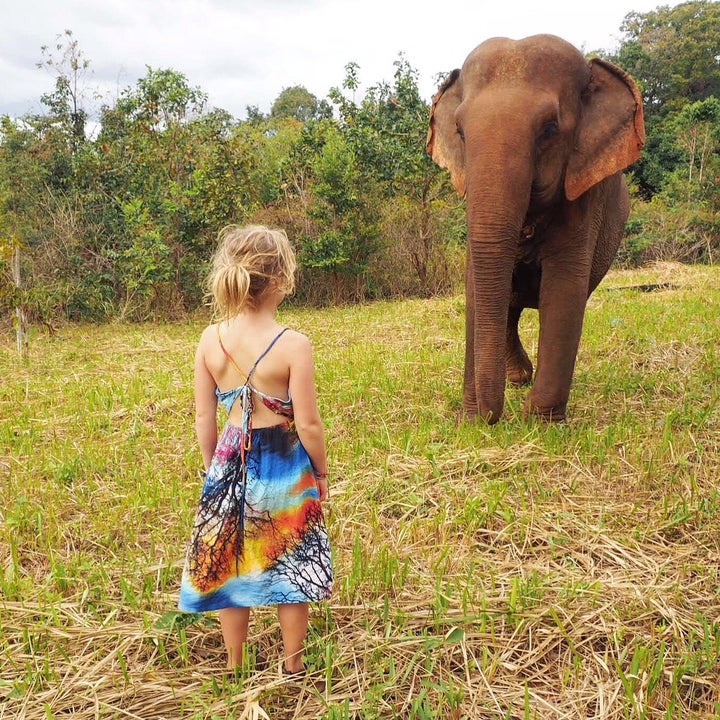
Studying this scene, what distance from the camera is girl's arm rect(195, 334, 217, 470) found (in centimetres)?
232

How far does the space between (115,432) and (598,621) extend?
3990mm

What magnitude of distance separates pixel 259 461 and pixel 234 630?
596 mm

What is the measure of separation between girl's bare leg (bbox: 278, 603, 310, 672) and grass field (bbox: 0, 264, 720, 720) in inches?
2.7

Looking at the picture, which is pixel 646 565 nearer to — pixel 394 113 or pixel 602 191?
pixel 602 191

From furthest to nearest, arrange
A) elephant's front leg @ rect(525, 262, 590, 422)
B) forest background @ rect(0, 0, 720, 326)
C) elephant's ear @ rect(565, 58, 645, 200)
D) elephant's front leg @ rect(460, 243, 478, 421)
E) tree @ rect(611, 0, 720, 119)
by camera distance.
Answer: tree @ rect(611, 0, 720, 119) → forest background @ rect(0, 0, 720, 326) → elephant's front leg @ rect(460, 243, 478, 421) → elephant's front leg @ rect(525, 262, 590, 422) → elephant's ear @ rect(565, 58, 645, 200)

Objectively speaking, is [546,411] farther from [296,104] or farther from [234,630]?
[296,104]

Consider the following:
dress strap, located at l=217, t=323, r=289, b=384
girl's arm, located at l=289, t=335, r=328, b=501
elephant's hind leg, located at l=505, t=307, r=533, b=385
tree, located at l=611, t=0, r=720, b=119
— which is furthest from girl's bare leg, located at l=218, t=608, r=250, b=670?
tree, located at l=611, t=0, r=720, b=119

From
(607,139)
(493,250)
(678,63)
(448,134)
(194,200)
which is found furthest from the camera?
(678,63)

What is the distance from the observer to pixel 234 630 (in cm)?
230

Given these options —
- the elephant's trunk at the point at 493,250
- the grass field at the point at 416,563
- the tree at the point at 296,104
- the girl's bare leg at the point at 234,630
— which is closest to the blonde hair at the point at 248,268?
the girl's bare leg at the point at 234,630

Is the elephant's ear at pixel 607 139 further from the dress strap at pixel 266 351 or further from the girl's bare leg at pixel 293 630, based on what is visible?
the girl's bare leg at pixel 293 630

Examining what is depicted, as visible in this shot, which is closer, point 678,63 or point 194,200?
point 194,200

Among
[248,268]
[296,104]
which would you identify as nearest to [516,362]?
[248,268]

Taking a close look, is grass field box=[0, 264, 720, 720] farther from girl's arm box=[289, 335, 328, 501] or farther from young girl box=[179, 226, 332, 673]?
girl's arm box=[289, 335, 328, 501]
